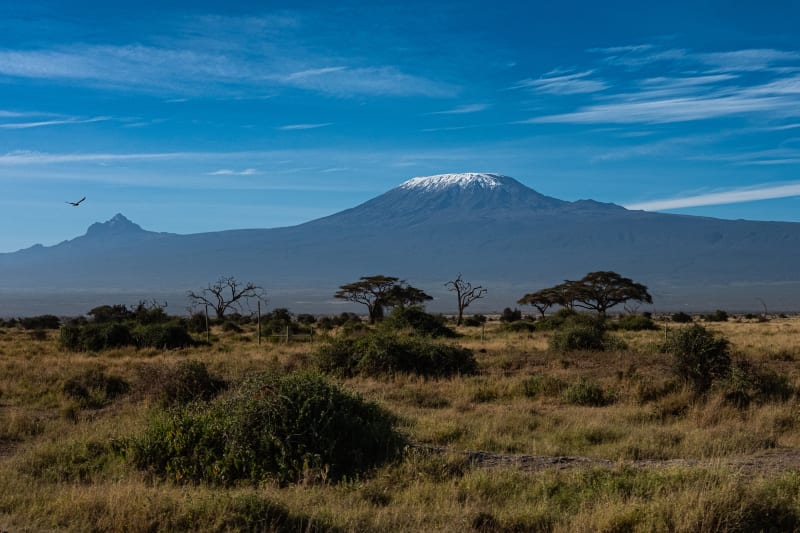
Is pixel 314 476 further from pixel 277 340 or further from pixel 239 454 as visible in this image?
pixel 277 340

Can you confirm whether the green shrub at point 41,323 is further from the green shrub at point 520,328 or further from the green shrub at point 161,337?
the green shrub at point 520,328

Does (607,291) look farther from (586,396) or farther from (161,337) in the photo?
(586,396)

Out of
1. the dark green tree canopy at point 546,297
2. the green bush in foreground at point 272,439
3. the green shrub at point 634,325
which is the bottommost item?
the green shrub at point 634,325

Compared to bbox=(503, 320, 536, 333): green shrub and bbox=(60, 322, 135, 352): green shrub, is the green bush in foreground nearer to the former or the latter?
bbox=(60, 322, 135, 352): green shrub

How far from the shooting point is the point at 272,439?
946cm

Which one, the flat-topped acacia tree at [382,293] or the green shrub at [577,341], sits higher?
the flat-topped acacia tree at [382,293]

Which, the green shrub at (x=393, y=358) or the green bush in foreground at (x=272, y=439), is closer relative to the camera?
the green bush in foreground at (x=272, y=439)

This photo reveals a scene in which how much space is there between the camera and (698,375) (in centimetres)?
1605

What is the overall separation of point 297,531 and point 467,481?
7.54 ft

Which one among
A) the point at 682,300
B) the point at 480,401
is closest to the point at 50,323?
the point at 480,401

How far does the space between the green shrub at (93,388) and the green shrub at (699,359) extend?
1254 centimetres

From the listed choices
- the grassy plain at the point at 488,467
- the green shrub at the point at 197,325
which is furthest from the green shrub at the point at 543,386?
the green shrub at the point at 197,325

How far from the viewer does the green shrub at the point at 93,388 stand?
1667cm

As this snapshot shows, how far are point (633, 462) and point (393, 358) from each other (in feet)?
36.6
